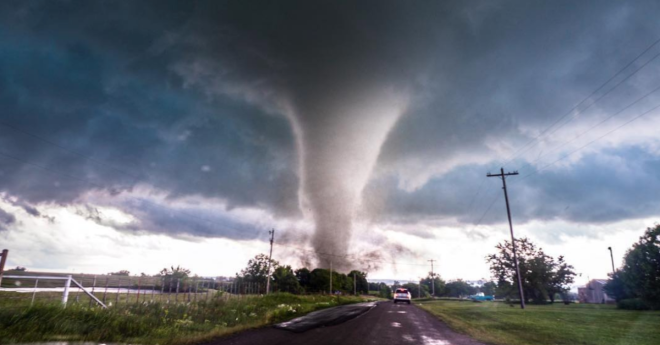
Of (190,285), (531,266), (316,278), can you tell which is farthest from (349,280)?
(190,285)

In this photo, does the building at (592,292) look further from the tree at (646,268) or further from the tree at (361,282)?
the tree at (361,282)

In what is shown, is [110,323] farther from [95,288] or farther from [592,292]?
[592,292]

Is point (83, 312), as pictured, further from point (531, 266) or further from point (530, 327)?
point (531, 266)

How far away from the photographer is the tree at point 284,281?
9145cm

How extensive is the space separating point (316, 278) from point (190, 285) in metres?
112

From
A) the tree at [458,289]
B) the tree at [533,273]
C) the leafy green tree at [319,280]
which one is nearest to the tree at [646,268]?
the tree at [533,273]

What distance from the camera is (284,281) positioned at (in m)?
92.6

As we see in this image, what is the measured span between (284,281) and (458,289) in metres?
106

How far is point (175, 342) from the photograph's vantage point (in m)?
11.2

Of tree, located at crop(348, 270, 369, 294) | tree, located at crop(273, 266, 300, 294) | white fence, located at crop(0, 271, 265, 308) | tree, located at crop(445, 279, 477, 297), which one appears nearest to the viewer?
white fence, located at crop(0, 271, 265, 308)

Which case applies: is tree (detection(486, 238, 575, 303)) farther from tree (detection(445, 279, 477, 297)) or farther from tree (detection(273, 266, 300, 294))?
tree (detection(445, 279, 477, 297))

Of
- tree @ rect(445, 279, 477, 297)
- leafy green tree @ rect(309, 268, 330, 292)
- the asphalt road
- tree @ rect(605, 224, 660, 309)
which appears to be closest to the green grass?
the asphalt road

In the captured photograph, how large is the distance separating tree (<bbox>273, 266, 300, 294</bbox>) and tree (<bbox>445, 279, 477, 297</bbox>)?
324 feet

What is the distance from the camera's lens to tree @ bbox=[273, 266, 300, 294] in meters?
91.4
